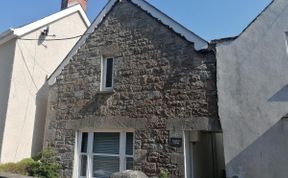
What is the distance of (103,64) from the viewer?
30.8 ft

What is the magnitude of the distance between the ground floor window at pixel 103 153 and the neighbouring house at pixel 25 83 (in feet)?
8.08

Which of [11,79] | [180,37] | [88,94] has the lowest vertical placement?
[88,94]

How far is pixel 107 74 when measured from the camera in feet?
30.3

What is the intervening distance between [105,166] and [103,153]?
0.42 m

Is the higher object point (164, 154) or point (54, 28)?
point (54, 28)

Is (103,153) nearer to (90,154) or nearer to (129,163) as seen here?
(90,154)

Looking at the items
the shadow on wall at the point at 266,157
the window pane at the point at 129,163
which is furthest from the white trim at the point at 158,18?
the window pane at the point at 129,163

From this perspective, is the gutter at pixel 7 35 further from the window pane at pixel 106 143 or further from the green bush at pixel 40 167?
the window pane at pixel 106 143

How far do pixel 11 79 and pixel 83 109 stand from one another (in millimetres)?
3099

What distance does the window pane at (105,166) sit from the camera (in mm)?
8281

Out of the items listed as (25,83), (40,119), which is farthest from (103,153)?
(25,83)

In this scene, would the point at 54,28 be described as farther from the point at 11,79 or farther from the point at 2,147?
the point at 2,147

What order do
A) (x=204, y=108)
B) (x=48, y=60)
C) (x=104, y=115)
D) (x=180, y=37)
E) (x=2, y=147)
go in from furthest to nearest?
1. (x=48, y=60)
2. (x=2, y=147)
3. (x=104, y=115)
4. (x=180, y=37)
5. (x=204, y=108)

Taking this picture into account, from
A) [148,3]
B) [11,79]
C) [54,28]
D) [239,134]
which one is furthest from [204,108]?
[54,28]
